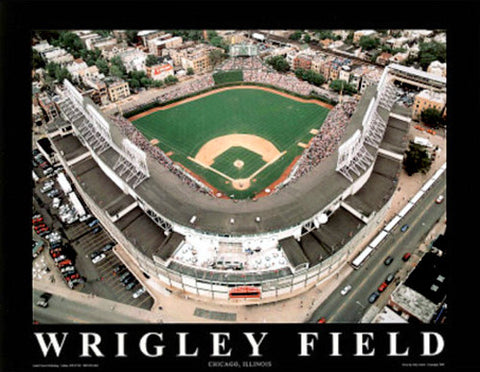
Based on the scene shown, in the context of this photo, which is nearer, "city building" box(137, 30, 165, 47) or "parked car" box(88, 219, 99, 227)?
"parked car" box(88, 219, 99, 227)

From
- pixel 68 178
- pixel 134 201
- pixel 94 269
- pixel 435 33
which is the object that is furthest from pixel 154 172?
pixel 435 33

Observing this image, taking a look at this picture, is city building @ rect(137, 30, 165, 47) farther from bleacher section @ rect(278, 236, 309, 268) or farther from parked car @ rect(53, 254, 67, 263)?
bleacher section @ rect(278, 236, 309, 268)

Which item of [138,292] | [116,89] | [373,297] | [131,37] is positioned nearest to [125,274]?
[138,292]

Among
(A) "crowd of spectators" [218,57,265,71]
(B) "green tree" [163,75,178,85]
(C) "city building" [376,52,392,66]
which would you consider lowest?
(B) "green tree" [163,75,178,85]

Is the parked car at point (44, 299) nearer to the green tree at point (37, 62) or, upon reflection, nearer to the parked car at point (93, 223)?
the parked car at point (93, 223)

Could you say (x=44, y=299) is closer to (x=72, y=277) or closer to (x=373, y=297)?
(x=72, y=277)

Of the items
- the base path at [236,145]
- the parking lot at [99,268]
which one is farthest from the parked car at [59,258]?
the base path at [236,145]

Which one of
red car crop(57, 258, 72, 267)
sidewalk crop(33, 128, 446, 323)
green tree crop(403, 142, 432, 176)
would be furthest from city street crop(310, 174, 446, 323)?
red car crop(57, 258, 72, 267)
